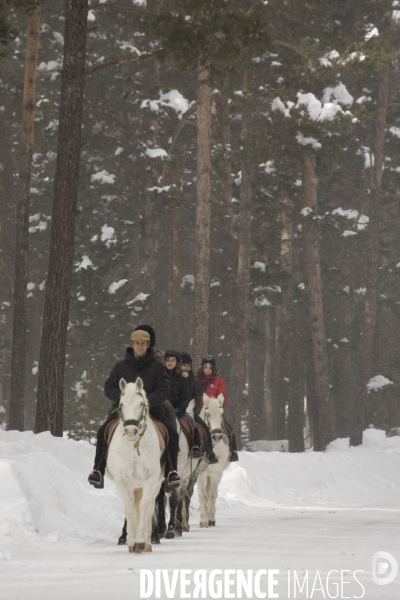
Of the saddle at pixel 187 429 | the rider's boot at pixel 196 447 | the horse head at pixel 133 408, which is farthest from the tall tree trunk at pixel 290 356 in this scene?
the horse head at pixel 133 408

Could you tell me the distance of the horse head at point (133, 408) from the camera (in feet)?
34.2

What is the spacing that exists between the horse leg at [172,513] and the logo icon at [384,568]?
3.10 meters

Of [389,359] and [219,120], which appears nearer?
[219,120]

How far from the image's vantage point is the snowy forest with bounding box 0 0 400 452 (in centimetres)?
3008

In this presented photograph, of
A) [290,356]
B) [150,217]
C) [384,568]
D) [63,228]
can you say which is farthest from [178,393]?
[290,356]

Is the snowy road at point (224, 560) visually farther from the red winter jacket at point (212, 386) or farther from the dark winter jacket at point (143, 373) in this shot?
the red winter jacket at point (212, 386)

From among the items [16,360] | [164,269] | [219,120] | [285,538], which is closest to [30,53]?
[16,360]

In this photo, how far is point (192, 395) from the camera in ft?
47.3

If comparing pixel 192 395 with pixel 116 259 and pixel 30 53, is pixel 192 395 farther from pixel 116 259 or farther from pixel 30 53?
pixel 116 259

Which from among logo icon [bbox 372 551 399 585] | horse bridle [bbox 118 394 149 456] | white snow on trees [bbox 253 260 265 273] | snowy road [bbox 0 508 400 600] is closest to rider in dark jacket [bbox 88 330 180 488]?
horse bridle [bbox 118 394 149 456]

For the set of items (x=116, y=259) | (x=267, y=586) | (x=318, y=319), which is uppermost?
(x=116, y=259)

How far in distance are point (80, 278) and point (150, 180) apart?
5312mm

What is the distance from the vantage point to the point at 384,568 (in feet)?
31.5

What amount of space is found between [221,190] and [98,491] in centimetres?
2251
